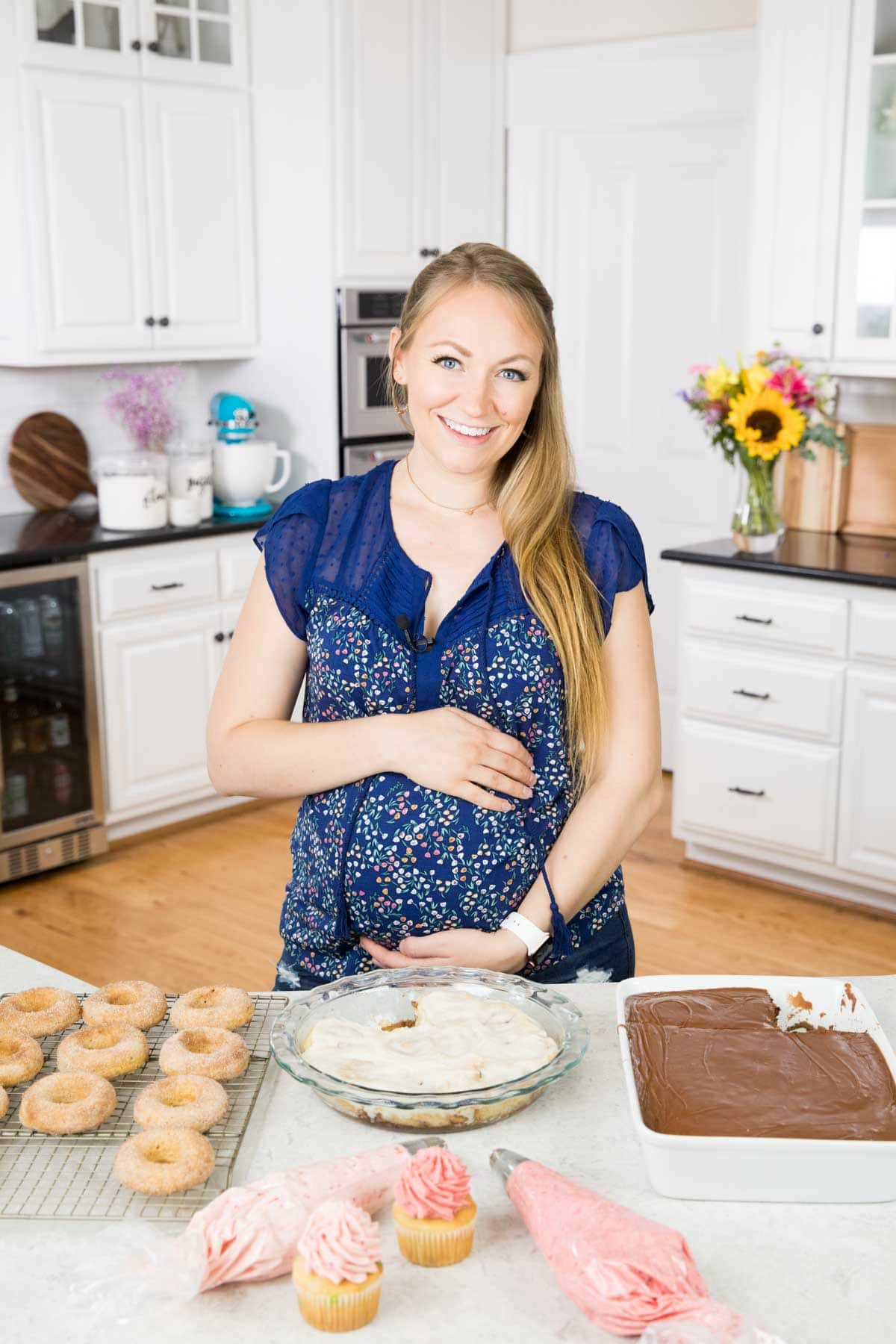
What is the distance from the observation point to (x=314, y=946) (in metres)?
1.67

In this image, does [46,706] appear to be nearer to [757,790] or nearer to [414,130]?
[757,790]

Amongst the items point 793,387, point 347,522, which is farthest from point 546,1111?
point 793,387

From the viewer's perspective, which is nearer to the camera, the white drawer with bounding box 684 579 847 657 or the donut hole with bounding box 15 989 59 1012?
the donut hole with bounding box 15 989 59 1012

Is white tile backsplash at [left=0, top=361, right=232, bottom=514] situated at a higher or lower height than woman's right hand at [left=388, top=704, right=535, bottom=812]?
higher

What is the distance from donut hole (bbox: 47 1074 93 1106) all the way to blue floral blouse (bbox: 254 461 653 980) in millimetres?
476

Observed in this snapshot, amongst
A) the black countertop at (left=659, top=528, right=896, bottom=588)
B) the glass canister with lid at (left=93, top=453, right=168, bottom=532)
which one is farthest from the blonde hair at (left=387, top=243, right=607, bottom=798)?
the glass canister with lid at (left=93, top=453, right=168, bottom=532)

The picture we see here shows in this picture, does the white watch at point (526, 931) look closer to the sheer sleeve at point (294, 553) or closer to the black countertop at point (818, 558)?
the sheer sleeve at point (294, 553)

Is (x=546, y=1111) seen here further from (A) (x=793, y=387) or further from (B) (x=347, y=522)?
(A) (x=793, y=387)

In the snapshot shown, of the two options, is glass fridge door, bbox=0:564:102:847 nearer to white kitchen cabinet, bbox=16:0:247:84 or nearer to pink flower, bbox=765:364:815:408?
white kitchen cabinet, bbox=16:0:247:84

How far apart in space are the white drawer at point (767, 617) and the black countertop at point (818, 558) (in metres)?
0.07

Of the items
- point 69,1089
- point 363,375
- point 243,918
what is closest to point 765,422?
point 363,375

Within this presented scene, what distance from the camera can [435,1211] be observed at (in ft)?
3.30

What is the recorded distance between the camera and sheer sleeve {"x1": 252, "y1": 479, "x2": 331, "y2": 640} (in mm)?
1660

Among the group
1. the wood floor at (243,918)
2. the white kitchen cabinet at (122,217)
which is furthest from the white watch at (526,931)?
the white kitchen cabinet at (122,217)
